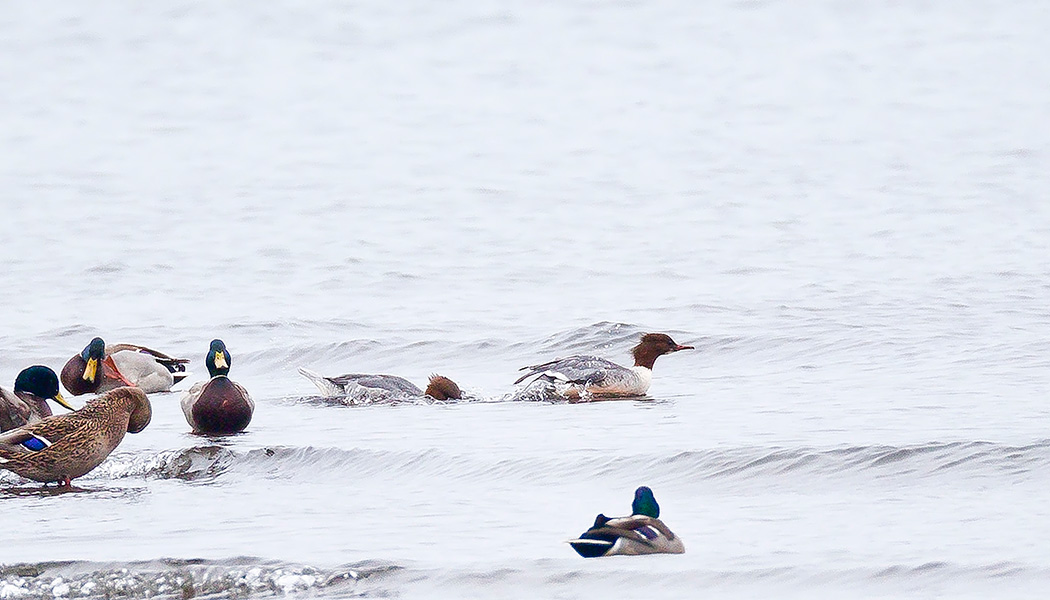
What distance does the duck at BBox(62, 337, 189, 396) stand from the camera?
1460cm

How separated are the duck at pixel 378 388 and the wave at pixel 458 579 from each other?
6.14 meters

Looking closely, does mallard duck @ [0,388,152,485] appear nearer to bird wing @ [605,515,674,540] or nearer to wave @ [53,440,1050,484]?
wave @ [53,440,1050,484]

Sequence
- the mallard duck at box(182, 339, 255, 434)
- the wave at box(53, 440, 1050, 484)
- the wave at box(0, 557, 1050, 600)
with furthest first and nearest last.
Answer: the mallard duck at box(182, 339, 255, 434)
the wave at box(53, 440, 1050, 484)
the wave at box(0, 557, 1050, 600)

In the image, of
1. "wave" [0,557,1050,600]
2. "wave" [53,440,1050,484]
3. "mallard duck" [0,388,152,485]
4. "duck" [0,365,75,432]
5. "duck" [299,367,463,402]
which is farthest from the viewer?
"duck" [299,367,463,402]

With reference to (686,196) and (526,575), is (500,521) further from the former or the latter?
(686,196)

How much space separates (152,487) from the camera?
10.4 meters

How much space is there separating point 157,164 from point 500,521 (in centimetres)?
3401

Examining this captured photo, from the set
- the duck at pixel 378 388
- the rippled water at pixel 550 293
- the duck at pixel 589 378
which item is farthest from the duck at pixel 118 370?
A: the duck at pixel 589 378

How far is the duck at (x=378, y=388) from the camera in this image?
14.3m

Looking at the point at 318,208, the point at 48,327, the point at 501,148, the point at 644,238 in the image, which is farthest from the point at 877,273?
the point at 501,148

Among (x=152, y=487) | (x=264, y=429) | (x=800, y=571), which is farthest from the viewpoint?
(x=264, y=429)

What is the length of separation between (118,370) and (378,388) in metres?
2.79

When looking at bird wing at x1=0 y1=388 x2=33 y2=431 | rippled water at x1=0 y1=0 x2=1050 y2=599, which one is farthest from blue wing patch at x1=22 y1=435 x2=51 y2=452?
bird wing at x1=0 y1=388 x2=33 y2=431

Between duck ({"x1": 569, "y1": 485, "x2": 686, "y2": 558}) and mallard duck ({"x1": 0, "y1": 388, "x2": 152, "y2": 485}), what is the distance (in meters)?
3.60
